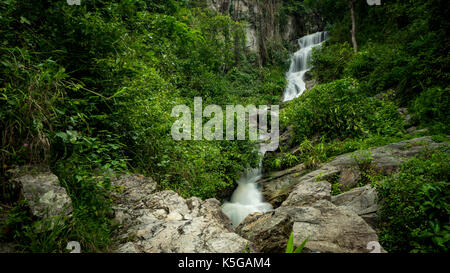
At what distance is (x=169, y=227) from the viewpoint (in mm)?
2461

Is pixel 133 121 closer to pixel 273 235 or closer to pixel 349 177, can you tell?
pixel 273 235

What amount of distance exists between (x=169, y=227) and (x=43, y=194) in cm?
131

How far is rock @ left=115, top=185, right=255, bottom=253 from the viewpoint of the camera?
6.91 feet

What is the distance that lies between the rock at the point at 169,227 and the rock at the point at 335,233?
28.5 inches

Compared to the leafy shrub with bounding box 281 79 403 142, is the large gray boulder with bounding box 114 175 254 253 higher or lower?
lower

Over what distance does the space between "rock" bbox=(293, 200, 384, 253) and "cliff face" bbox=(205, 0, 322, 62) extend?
825 inches

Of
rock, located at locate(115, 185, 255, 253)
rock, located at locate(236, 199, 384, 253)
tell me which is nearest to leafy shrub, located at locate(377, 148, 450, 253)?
rock, located at locate(236, 199, 384, 253)

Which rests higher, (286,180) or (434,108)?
(434,108)

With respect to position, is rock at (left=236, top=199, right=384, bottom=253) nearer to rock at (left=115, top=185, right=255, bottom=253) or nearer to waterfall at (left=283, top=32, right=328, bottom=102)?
rock at (left=115, top=185, right=255, bottom=253)

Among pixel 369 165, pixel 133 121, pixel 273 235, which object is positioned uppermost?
pixel 133 121

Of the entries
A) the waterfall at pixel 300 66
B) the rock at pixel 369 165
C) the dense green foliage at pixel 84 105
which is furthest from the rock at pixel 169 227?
the waterfall at pixel 300 66

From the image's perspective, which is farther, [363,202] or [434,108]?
[434,108]

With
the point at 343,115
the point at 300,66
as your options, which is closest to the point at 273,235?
the point at 343,115

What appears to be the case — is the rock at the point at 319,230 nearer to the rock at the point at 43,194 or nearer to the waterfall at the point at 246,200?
the rock at the point at 43,194
